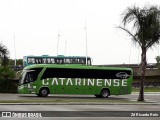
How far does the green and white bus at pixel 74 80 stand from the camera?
4116 cm

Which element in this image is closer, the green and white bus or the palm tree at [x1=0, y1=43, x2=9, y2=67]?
the green and white bus

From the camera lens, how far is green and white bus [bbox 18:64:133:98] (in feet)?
135

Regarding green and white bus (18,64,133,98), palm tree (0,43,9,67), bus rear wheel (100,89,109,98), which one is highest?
palm tree (0,43,9,67)

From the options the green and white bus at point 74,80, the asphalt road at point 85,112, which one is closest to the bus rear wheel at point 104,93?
the green and white bus at point 74,80

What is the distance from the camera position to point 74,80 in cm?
4209

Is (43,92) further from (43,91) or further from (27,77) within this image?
(27,77)

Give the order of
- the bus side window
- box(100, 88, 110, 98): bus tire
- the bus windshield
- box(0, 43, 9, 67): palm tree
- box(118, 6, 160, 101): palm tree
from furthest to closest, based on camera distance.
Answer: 1. box(0, 43, 9, 67): palm tree
2. box(100, 88, 110, 98): bus tire
3. the bus side window
4. the bus windshield
5. box(118, 6, 160, 101): palm tree

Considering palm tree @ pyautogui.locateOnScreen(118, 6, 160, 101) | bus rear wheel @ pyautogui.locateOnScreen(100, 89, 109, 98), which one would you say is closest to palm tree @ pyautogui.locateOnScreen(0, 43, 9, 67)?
bus rear wheel @ pyautogui.locateOnScreen(100, 89, 109, 98)

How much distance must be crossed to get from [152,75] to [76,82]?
143 feet

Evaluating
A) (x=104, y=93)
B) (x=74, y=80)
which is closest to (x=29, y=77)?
(x=74, y=80)

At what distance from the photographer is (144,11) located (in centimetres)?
3406

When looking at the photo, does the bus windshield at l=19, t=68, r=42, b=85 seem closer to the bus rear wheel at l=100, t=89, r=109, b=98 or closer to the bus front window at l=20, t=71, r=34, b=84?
the bus front window at l=20, t=71, r=34, b=84

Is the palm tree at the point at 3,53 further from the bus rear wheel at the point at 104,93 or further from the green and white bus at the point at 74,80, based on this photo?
the bus rear wheel at the point at 104,93

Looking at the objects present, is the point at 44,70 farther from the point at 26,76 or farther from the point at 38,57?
the point at 38,57
